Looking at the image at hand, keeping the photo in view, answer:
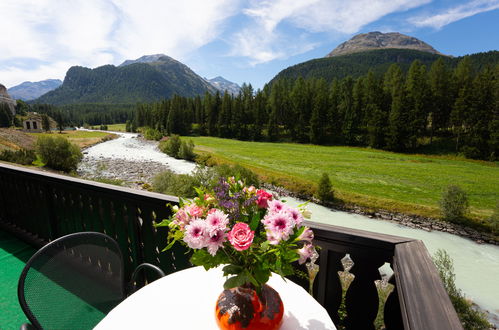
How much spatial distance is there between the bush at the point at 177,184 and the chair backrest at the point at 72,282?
11800mm

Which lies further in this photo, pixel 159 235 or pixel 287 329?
pixel 159 235

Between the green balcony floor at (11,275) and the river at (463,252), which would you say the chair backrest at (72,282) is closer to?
the green balcony floor at (11,275)

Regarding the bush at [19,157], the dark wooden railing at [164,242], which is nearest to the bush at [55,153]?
the bush at [19,157]

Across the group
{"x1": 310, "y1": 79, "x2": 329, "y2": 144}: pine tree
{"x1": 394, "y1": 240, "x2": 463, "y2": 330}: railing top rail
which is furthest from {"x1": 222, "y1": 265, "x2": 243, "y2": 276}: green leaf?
{"x1": 310, "y1": 79, "x2": 329, "y2": 144}: pine tree

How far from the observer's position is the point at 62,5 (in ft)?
13.1

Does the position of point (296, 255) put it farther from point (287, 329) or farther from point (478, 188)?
point (478, 188)

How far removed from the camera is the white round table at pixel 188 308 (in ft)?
4.33

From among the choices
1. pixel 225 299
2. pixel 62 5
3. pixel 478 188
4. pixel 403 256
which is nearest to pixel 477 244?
pixel 478 188

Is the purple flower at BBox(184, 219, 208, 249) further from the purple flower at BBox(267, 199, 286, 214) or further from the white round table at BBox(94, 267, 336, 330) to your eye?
the white round table at BBox(94, 267, 336, 330)

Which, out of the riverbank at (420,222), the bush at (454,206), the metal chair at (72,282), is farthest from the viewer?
the bush at (454,206)

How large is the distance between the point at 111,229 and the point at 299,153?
1285 inches

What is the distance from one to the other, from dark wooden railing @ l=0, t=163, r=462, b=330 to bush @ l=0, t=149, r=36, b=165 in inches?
929

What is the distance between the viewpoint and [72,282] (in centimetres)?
149

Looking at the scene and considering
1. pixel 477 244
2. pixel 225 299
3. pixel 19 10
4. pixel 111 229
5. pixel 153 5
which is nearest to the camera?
pixel 225 299
